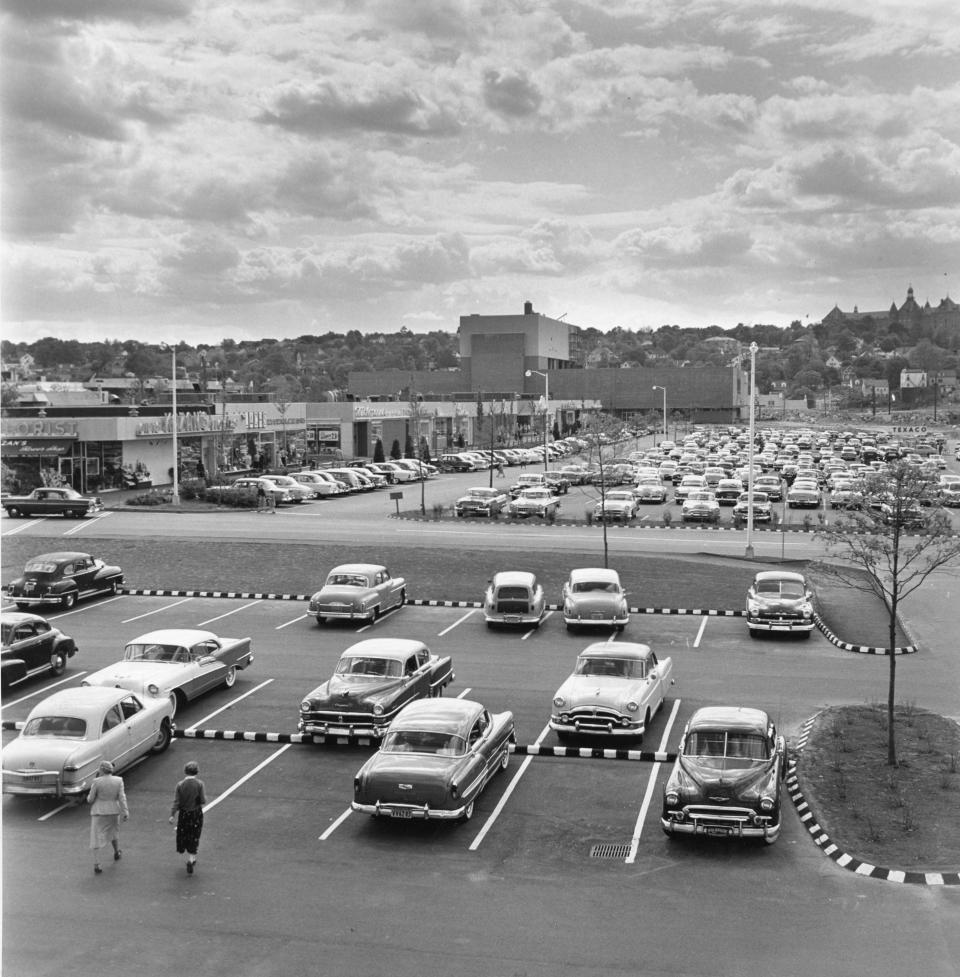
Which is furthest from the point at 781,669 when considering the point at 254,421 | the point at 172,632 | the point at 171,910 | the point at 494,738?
the point at 254,421

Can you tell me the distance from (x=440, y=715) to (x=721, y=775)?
156 inches

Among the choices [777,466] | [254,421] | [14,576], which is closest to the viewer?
[14,576]

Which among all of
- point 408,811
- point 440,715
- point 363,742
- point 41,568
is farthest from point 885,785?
point 41,568

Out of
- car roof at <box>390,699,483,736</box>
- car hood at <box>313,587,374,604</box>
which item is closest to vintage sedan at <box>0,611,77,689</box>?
car hood at <box>313,587,374,604</box>

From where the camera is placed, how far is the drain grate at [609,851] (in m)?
14.0

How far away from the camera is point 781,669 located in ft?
79.0

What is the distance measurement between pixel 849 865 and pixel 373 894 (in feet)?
18.4

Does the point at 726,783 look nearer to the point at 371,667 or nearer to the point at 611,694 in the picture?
the point at 611,694

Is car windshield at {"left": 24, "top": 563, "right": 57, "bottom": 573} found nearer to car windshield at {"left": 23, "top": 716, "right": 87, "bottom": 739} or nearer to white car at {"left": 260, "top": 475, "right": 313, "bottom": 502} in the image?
car windshield at {"left": 23, "top": 716, "right": 87, "bottom": 739}

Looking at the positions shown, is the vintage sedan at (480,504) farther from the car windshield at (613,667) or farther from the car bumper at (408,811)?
the car bumper at (408,811)

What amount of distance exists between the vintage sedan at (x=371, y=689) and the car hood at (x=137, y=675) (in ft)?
8.60

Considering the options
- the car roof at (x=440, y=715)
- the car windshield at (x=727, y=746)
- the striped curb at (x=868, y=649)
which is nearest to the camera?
the car windshield at (x=727, y=746)

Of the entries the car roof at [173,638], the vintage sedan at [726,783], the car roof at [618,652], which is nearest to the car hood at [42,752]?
the car roof at [173,638]

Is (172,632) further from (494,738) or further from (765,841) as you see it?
(765,841)
